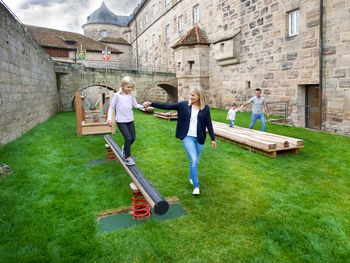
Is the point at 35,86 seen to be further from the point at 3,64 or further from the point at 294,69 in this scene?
the point at 294,69

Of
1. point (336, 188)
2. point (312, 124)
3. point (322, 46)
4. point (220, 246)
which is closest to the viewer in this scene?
point (220, 246)

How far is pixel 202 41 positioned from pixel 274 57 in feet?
26.2

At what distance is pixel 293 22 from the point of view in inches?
505

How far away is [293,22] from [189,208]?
1169 centimetres

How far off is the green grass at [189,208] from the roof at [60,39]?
25.4 meters

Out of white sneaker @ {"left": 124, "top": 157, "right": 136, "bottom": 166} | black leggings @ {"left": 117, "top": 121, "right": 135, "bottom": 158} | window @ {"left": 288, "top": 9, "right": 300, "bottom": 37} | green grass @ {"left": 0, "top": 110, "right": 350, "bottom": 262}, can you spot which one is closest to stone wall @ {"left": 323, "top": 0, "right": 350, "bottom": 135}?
window @ {"left": 288, "top": 9, "right": 300, "bottom": 37}

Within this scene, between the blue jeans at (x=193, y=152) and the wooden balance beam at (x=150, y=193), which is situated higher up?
the blue jeans at (x=193, y=152)

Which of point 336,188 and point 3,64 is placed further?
point 3,64

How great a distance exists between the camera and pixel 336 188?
4859mm

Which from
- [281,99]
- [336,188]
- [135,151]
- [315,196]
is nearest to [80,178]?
[135,151]

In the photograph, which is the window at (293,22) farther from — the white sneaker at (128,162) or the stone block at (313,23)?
the white sneaker at (128,162)

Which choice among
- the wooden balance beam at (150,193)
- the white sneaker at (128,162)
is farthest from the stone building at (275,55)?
the wooden balance beam at (150,193)

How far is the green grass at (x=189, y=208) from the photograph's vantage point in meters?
3.03

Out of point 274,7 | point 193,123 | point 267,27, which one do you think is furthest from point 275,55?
point 193,123
